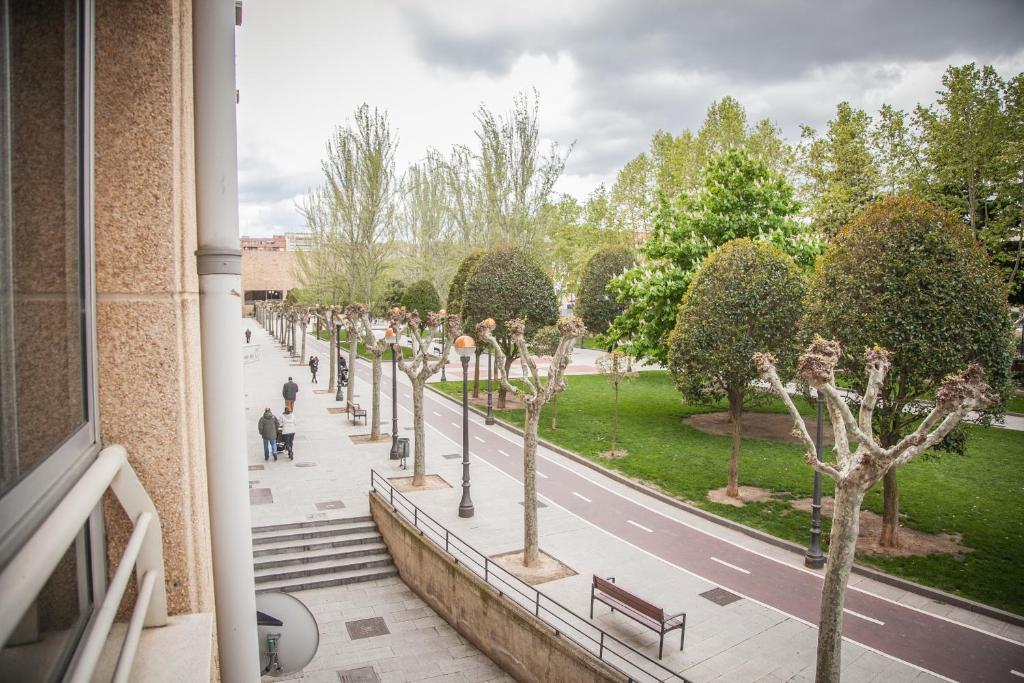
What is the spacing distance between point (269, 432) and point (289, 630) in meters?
15.7

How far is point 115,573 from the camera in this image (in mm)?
1748

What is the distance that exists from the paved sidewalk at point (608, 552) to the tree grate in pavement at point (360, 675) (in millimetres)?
3348

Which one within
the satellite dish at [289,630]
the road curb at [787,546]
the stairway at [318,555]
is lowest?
the stairway at [318,555]

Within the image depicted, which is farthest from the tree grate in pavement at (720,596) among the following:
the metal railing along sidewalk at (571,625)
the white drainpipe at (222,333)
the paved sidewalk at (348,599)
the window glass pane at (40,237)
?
the window glass pane at (40,237)

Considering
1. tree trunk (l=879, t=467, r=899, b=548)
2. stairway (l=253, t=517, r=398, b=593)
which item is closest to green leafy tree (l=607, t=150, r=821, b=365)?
tree trunk (l=879, t=467, r=899, b=548)

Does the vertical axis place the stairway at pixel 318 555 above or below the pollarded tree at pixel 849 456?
below

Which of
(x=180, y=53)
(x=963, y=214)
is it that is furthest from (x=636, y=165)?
(x=180, y=53)

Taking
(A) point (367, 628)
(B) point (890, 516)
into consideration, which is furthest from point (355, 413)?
(B) point (890, 516)

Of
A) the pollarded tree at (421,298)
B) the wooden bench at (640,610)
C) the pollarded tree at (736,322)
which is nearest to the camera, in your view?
the wooden bench at (640,610)

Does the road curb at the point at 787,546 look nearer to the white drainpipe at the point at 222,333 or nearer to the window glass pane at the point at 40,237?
the white drainpipe at the point at 222,333

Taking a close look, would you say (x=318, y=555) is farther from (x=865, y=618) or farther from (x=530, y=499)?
(x=865, y=618)

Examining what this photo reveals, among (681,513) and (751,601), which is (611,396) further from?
(751,601)

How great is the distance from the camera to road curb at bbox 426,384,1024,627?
36.3 ft

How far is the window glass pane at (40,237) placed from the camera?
1331 mm
